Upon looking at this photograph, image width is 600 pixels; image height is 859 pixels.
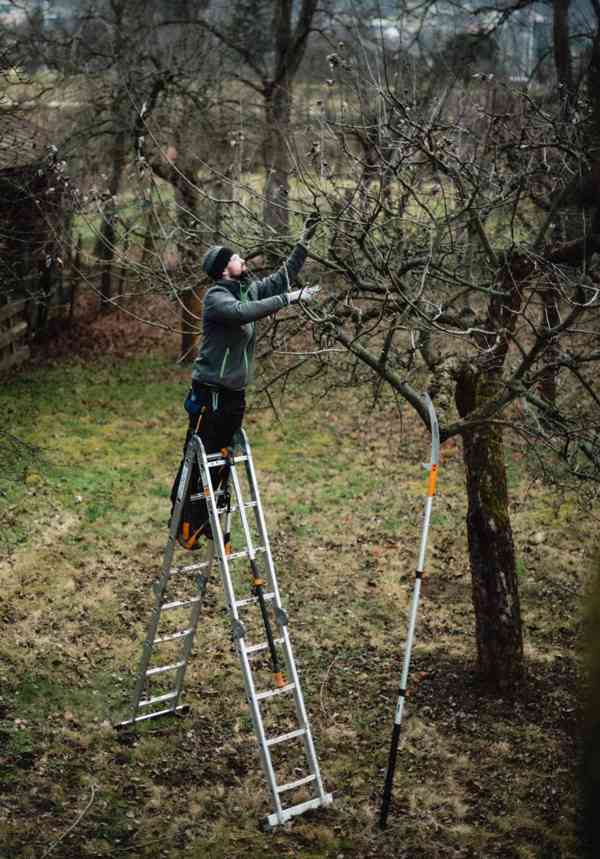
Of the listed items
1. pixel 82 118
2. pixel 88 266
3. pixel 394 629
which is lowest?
pixel 394 629

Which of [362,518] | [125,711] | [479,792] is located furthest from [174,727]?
[362,518]

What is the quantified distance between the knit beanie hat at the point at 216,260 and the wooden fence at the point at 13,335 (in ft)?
42.5

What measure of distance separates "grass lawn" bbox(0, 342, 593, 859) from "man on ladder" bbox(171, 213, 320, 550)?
262 centimetres

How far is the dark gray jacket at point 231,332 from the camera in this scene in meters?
7.66

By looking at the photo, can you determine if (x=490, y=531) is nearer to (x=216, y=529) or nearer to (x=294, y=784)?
(x=216, y=529)

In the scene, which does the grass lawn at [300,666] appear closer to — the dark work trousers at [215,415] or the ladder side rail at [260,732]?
the ladder side rail at [260,732]

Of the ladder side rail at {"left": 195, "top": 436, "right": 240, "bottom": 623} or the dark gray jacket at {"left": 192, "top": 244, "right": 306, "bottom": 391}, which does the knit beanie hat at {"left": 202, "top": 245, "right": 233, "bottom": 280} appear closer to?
the dark gray jacket at {"left": 192, "top": 244, "right": 306, "bottom": 391}

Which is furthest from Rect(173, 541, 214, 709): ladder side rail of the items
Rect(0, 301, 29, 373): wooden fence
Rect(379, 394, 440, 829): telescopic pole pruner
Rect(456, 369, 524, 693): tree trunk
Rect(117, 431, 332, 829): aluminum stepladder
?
Rect(0, 301, 29, 373): wooden fence

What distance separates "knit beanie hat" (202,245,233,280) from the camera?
7.76 meters

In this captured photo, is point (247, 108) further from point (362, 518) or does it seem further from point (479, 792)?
point (479, 792)

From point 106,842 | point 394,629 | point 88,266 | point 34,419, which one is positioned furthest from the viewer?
point 88,266

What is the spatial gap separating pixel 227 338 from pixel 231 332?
5 cm

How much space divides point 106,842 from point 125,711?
77.5 inches

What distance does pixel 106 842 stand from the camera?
24.8 ft
